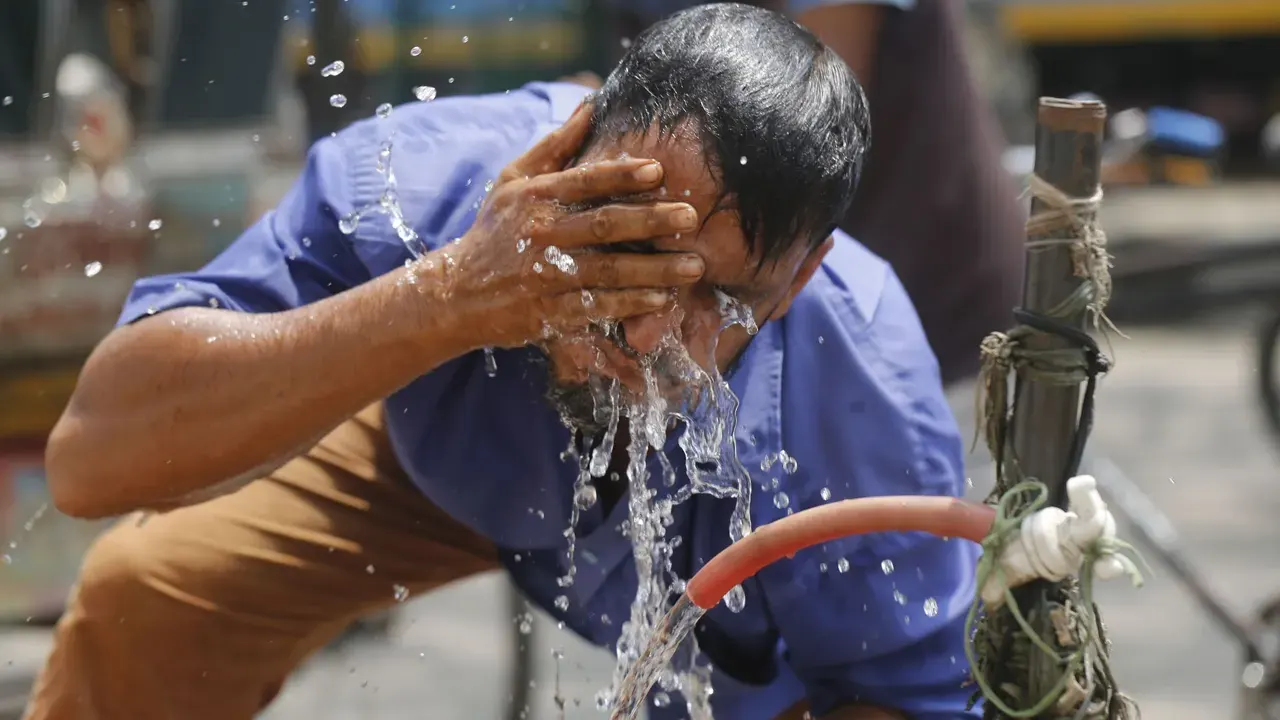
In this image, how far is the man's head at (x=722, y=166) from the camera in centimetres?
169

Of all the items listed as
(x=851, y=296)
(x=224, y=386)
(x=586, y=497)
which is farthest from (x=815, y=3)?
(x=224, y=386)

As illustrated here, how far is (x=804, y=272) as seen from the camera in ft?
6.18

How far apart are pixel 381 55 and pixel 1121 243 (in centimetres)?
582

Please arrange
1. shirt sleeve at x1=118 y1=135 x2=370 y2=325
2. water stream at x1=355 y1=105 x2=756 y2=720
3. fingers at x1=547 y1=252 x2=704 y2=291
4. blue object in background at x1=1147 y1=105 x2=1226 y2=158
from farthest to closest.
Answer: blue object in background at x1=1147 y1=105 x2=1226 y2=158 < shirt sleeve at x1=118 y1=135 x2=370 y2=325 < water stream at x1=355 y1=105 x2=756 y2=720 < fingers at x1=547 y1=252 x2=704 y2=291

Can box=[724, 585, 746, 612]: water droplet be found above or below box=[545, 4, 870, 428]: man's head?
below

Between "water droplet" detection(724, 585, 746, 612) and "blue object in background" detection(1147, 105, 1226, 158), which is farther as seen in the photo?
"blue object in background" detection(1147, 105, 1226, 158)

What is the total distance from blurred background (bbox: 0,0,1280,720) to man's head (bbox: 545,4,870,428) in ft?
2.11

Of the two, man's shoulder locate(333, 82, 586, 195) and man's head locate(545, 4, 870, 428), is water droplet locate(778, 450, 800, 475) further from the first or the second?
man's shoulder locate(333, 82, 586, 195)

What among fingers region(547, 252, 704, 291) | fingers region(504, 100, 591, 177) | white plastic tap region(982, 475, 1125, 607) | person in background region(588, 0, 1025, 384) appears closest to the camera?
white plastic tap region(982, 475, 1125, 607)

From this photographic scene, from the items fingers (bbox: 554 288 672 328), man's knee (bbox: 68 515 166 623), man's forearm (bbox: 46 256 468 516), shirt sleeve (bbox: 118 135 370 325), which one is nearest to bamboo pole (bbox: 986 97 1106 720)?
fingers (bbox: 554 288 672 328)

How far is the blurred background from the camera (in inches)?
164

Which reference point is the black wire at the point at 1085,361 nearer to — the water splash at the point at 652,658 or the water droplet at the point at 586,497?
the water splash at the point at 652,658

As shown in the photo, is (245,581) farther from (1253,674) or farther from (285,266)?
(1253,674)

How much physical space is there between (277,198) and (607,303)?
388 cm
